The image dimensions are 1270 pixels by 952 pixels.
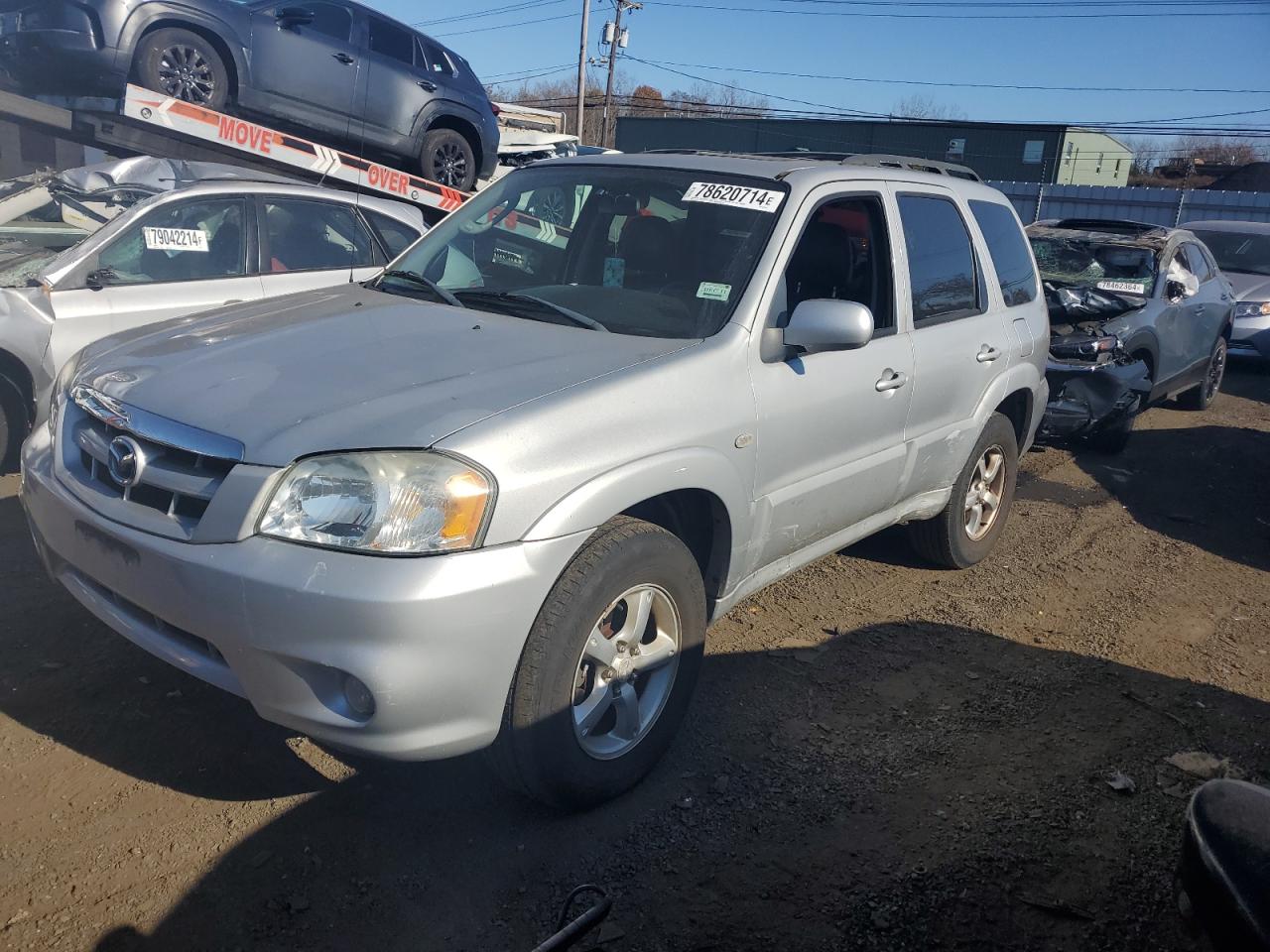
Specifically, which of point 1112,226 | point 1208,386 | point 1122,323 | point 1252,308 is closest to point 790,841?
point 1122,323

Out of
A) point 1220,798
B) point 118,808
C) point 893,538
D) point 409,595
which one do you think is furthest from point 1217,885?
point 893,538

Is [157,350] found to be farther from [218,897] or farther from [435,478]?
[218,897]

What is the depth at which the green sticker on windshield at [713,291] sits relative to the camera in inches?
137

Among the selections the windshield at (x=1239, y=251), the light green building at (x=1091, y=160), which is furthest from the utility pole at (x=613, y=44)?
the windshield at (x=1239, y=251)

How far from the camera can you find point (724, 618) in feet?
15.0

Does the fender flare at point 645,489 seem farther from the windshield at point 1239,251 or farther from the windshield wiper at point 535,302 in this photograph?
the windshield at point 1239,251

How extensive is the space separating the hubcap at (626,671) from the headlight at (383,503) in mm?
557

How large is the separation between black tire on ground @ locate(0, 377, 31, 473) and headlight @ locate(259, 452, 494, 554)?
405 centimetres

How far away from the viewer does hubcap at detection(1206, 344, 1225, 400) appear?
10031 millimetres

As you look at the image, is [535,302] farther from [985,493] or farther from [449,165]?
[449,165]

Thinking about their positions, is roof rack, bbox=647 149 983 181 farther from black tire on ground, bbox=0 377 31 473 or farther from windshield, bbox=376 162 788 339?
black tire on ground, bbox=0 377 31 473

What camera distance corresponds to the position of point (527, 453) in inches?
104

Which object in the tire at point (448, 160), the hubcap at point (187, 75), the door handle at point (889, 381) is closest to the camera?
the door handle at point (889, 381)

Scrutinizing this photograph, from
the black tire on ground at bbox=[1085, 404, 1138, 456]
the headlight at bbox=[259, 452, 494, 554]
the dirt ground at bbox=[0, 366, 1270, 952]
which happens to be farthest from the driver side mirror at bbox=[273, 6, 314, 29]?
the headlight at bbox=[259, 452, 494, 554]
